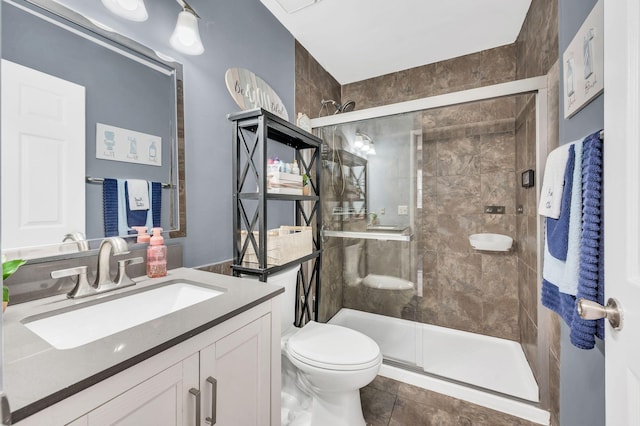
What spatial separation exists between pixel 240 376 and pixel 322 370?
51 centimetres

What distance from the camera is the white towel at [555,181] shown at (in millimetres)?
1006

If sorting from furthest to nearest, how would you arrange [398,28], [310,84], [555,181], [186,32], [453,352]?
[310,84], [453,352], [398,28], [186,32], [555,181]

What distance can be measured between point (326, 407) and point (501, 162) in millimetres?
2209

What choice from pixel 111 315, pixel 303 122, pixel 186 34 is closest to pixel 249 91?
pixel 186 34

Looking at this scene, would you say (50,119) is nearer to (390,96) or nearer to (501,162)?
(390,96)

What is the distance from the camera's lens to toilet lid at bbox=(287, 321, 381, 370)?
4.21 ft

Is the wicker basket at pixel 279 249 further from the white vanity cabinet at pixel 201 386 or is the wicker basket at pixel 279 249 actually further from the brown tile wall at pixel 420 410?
the brown tile wall at pixel 420 410

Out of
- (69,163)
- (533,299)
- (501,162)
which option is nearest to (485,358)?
(533,299)

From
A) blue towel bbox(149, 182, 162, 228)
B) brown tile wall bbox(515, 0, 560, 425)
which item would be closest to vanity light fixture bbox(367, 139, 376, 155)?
brown tile wall bbox(515, 0, 560, 425)

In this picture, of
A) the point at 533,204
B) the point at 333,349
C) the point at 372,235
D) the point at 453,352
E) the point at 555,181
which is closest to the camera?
the point at 555,181

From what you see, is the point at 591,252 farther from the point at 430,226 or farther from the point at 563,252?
the point at 430,226

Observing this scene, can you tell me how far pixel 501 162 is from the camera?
90.6 inches

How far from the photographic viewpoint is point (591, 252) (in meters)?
0.79

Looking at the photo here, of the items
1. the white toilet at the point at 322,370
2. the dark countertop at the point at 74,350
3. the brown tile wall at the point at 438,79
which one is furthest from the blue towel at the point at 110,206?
the brown tile wall at the point at 438,79
